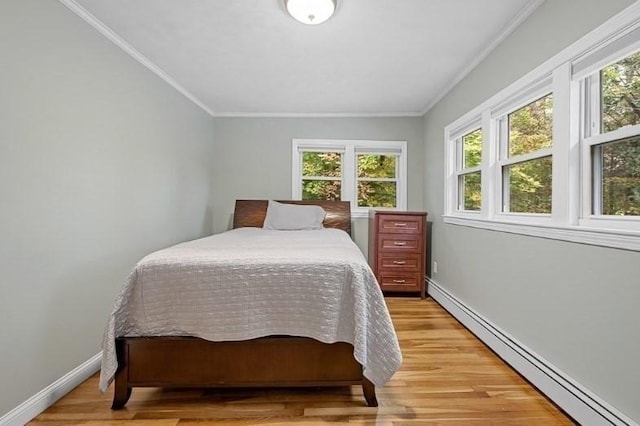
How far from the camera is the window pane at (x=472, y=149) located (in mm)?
3044

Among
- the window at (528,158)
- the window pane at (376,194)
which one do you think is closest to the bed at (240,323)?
the window at (528,158)

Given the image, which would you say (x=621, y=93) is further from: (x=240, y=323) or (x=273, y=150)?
(x=273, y=150)

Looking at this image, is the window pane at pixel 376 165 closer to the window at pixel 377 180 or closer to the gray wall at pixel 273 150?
the window at pixel 377 180

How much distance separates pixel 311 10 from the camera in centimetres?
195

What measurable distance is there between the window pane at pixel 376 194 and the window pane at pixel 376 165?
0.12m

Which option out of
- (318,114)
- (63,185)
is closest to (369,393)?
(63,185)

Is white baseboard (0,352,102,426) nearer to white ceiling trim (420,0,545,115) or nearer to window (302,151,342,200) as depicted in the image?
window (302,151,342,200)

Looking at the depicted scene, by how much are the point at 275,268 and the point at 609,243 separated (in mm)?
1504

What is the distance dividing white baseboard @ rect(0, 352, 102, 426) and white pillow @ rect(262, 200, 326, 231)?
204 cm

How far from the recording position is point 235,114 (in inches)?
170

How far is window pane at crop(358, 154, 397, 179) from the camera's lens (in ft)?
14.6

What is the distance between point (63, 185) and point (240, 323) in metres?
1.26

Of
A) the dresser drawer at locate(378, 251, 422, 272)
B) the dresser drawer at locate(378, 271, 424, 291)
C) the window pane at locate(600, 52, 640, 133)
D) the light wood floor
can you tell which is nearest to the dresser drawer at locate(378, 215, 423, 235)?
the dresser drawer at locate(378, 251, 422, 272)

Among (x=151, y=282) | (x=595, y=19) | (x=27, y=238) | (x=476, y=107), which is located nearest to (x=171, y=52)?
(x=27, y=238)
